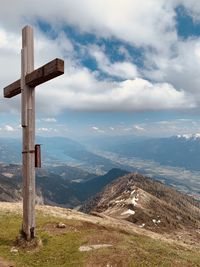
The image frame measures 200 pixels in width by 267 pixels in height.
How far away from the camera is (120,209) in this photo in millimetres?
110188

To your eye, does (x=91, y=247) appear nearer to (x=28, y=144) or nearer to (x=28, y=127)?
(x=28, y=144)

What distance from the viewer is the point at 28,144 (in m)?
19.4

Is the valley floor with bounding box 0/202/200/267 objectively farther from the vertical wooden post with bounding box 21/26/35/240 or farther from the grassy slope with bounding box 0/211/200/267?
the vertical wooden post with bounding box 21/26/35/240

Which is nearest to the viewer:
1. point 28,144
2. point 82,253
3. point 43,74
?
point 43,74

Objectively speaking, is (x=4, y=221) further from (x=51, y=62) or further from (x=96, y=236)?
(x=51, y=62)

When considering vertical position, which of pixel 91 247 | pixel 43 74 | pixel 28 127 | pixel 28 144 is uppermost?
pixel 43 74

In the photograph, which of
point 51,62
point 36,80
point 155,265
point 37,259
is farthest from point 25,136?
point 155,265

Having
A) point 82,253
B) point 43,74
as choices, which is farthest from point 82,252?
point 43,74

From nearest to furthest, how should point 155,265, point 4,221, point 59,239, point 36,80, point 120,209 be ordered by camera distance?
1. point 155,265
2. point 36,80
3. point 59,239
4. point 4,221
5. point 120,209

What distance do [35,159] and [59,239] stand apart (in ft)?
17.8

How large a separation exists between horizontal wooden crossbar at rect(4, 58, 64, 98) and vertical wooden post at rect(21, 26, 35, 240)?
770mm

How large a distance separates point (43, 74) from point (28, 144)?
13.6 ft

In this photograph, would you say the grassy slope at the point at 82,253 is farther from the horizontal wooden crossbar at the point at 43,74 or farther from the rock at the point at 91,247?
the horizontal wooden crossbar at the point at 43,74

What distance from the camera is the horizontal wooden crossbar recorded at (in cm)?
1664
